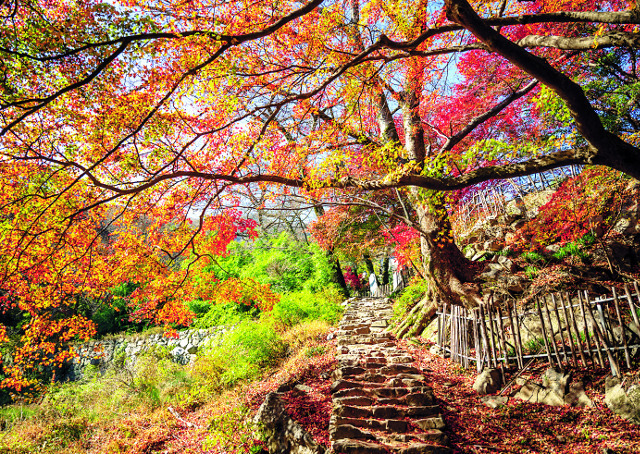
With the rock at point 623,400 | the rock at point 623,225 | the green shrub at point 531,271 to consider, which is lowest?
the rock at point 623,400

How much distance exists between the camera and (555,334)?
538cm

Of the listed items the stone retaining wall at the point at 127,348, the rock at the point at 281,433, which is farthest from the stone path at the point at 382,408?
the stone retaining wall at the point at 127,348

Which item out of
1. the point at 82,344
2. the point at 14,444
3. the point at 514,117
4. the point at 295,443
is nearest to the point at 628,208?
the point at 514,117

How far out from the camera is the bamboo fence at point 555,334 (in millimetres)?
4043

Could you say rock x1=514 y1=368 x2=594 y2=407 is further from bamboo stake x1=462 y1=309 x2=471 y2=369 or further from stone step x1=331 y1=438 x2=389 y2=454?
stone step x1=331 y1=438 x2=389 y2=454

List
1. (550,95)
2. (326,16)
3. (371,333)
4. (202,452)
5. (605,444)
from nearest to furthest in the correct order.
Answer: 1. (605,444)
2. (202,452)
3. (550,95)
4. (326,16)
5. (371,333)

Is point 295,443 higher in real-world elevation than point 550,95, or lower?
lower

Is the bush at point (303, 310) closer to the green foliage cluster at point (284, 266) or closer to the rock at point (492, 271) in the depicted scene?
the green foliage cluster at point (284, 266)

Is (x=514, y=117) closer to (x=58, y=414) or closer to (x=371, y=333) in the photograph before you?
(x=371, y=333)

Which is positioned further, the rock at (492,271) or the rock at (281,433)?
the rock at (492,271)

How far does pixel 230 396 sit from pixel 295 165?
596cm

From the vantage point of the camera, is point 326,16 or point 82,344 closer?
point 326,16

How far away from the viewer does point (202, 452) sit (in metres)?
4.33

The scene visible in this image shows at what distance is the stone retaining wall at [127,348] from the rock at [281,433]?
11.0m
